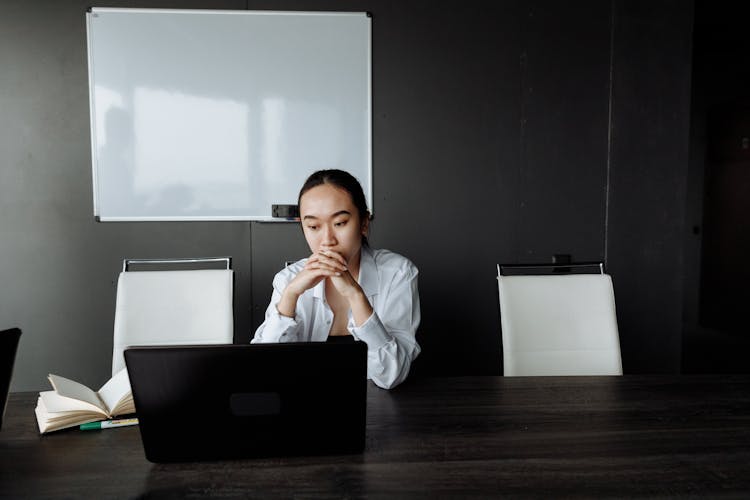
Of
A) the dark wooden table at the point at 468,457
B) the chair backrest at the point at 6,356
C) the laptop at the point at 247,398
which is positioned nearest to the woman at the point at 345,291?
the dark wooden table at the point at 468,457

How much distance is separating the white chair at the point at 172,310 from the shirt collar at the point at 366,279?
416mm

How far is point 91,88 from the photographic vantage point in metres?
2.82

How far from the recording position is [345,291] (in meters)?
1.42

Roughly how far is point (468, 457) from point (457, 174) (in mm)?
2220

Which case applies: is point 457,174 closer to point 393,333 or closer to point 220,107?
point 220,107

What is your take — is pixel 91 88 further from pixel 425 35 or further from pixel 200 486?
pixel 200 486

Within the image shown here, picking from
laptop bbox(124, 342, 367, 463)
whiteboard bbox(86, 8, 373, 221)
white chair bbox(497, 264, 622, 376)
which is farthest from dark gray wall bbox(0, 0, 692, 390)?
laptop bbox(124, 342, 367, 463)

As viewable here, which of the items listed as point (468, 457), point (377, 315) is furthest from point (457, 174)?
point (468, 457)

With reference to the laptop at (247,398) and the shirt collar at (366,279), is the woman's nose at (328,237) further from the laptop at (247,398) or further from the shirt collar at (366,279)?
the laptop at (247,398)

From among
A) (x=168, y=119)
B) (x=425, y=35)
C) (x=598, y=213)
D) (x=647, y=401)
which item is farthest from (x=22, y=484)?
(x=598, y=213)

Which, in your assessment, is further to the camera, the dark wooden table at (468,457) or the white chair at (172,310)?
the white chair at (172,310)

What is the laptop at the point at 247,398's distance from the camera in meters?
0.89

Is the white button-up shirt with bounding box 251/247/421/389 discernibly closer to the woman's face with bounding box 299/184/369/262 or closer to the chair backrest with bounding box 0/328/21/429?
the woman's face with bounding box 299/184/369/262

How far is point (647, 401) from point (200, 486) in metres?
1.06
